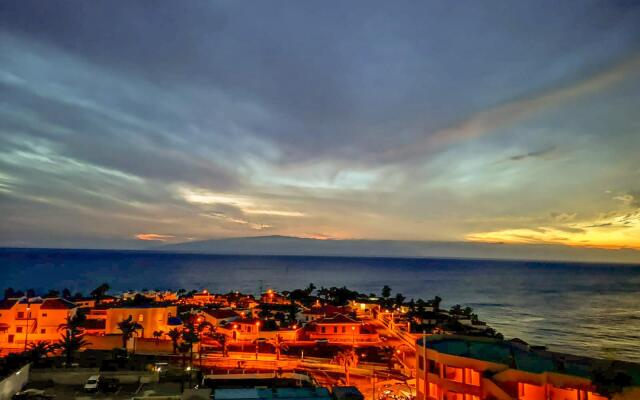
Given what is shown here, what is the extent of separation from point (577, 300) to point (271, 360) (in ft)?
416

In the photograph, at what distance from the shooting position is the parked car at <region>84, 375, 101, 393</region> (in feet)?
57.0

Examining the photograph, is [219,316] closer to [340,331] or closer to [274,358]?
[340,331]

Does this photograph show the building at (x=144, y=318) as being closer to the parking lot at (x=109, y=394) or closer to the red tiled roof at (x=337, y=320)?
the red tiled roof at (x=337, y=320)

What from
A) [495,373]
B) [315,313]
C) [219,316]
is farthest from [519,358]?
[315,313]

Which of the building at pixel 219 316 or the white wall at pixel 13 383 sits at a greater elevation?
the white wall at pixel 13 383

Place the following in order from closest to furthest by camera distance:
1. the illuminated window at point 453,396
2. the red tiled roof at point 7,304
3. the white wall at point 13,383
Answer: the white wall at point 13,383 < the illuminated window at point 453,396 < the red tiled roof at point 7,304

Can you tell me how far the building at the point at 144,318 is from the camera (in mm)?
41594

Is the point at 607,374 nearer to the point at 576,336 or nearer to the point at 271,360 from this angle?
the point at 271,360

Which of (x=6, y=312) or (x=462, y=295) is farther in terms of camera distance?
(x=462, y=295)

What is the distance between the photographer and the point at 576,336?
264ft

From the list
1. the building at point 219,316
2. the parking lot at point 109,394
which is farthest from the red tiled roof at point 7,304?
the parking lot at point 109,394

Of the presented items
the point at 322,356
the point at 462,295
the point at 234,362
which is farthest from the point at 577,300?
the point at 234,362

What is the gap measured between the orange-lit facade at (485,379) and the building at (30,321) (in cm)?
3509

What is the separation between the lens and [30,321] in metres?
41.4
